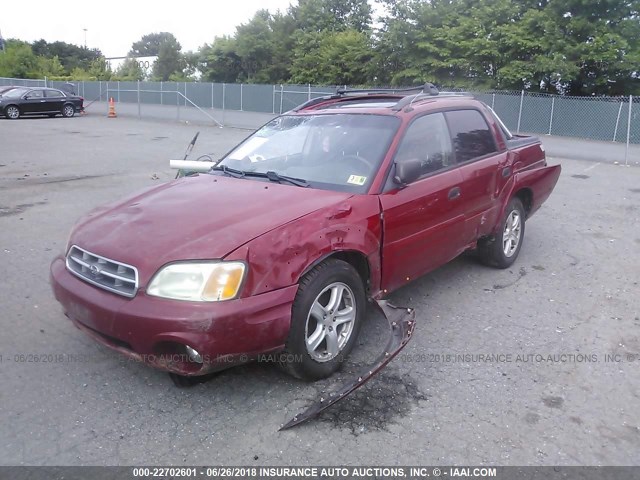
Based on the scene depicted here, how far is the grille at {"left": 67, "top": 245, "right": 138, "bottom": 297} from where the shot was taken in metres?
3.17

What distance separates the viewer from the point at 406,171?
4.00 meters

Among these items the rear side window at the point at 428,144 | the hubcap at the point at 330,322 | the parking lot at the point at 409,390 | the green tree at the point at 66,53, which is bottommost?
the parking lot at the point at 409,390

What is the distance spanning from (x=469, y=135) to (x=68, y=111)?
86.3 feet

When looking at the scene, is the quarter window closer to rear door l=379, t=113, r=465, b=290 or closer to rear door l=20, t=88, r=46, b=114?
rear door l=20, t=88, r=46, b=114

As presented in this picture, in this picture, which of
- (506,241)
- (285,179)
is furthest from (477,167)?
(285,179)

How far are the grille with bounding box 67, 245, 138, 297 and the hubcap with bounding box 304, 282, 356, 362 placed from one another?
3.40 feet

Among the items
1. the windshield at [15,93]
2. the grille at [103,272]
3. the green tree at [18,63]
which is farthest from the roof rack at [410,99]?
the green tree at [18,63]

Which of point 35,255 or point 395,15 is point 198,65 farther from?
point 35,255

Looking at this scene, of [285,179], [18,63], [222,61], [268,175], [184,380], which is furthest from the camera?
[18,63]

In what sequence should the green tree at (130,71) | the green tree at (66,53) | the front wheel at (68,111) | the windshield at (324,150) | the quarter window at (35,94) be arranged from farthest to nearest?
the green tree at (66,53)
the green tree at (130,71)
the front wheel at (68,111)
the quarter window at (35,94)
the windshield at (324,150)

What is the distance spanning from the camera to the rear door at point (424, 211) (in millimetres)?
4035

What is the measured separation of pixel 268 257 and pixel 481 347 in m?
1.86

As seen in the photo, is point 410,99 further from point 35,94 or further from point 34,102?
point 35,94

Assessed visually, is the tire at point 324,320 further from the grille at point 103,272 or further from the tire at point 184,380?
the grille at point 103,272
